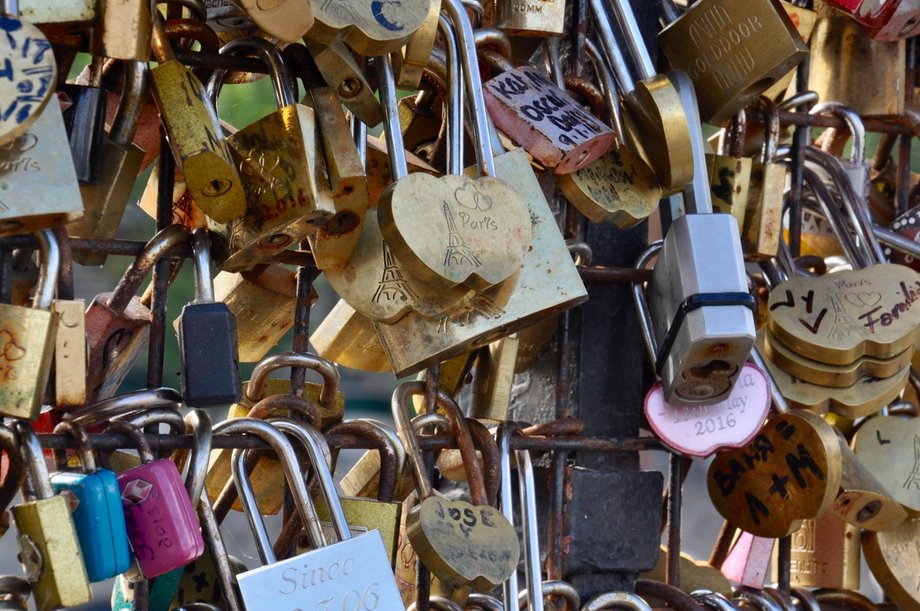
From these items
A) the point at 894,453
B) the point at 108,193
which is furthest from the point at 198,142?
the point at 894,453

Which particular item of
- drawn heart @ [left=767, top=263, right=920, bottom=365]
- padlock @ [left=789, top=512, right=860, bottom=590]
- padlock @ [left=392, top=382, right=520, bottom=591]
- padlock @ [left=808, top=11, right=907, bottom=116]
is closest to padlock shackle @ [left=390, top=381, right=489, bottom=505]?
padlock @ [left=392, top=382, right=520, bottom=591]

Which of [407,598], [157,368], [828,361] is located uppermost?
[157,368]

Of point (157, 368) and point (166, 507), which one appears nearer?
point (166, 507)

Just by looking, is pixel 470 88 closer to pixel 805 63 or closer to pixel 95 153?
pixel 95 153

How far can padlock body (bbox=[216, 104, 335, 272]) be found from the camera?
2.45 feet

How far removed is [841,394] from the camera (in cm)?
105

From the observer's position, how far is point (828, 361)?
1038 mm

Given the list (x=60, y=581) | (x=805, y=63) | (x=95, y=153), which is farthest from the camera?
(x=805, y=63)

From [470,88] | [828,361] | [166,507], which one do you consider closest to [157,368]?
[166,507]

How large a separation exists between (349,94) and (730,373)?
366 mm

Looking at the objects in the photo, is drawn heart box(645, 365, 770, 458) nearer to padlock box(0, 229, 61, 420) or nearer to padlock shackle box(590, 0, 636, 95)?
padlock shackle box(590, 0, 636, 95)

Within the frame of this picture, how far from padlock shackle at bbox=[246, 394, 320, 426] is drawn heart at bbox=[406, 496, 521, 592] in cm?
11

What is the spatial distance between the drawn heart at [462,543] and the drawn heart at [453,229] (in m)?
0.15

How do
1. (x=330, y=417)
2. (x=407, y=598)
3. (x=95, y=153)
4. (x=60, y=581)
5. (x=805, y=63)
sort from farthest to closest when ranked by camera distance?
(x=805, y=63), (x=407, y=598), (x=330, y=417), (x=95, y=153), (x=60, y=581)
